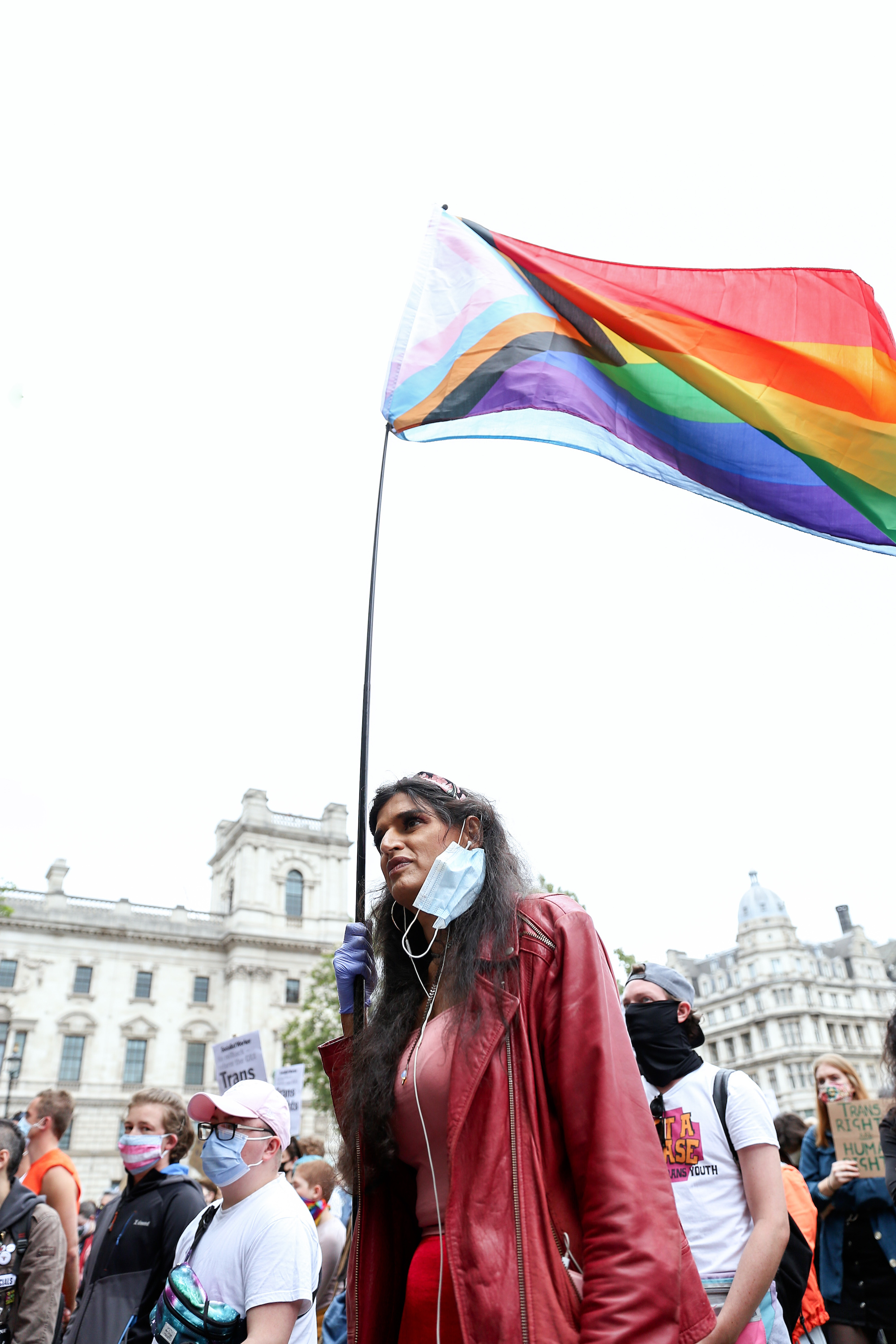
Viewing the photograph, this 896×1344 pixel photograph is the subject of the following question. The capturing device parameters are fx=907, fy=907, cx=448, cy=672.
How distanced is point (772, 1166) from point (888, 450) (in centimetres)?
344

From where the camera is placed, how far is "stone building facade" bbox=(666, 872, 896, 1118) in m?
67.2

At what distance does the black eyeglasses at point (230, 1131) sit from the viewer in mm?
3383

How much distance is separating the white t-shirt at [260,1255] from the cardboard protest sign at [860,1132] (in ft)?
9.75

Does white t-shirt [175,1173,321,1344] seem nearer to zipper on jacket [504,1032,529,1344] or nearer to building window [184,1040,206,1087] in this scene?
zipper on jacket [504,1032,529,1344]

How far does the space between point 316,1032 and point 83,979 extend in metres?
14.2

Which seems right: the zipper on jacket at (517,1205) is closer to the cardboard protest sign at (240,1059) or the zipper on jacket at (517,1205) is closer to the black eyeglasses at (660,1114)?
the black eyeglasses at (660,1114)

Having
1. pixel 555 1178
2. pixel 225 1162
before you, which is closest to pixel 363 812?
pixel 555 1178

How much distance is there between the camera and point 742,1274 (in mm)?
2834

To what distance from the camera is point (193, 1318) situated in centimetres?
289

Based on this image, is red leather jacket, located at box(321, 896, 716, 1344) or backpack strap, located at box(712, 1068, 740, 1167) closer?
red leather jacket, located at box(321, 896, 716, 1344)

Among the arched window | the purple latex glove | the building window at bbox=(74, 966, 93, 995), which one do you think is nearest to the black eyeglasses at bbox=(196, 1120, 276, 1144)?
the purple latex glove

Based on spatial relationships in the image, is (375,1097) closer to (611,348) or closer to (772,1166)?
(772,1166)

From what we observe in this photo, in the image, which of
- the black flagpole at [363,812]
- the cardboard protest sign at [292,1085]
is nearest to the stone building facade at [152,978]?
the cardboard protest sign at [292,1085]

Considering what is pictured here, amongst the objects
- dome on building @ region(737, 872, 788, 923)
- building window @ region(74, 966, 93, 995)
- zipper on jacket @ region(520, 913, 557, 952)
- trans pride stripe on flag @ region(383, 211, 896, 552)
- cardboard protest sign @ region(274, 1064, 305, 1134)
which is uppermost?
dome on building @ region(737, 872, 788, 923)
